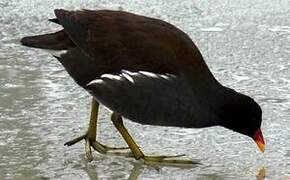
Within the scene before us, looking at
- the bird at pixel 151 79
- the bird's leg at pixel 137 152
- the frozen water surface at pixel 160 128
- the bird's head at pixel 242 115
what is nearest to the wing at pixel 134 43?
the bird at pixel 151 79

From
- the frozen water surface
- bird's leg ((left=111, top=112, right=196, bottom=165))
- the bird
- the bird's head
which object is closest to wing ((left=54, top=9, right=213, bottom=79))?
the bird

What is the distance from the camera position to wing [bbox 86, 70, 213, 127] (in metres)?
3.06

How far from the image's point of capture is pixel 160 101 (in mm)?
3064

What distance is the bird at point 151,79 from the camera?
3.07 metres

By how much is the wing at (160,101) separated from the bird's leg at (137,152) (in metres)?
0.18

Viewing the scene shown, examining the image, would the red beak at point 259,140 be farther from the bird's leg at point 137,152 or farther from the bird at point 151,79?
the bird's leg at point 137,152

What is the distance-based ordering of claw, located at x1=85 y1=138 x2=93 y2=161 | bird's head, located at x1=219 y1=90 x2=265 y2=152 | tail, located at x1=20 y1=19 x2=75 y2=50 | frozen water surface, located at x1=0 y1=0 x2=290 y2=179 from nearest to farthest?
bird's head, located at x1=219 y1=90 x2=265 y2=152, frozen water surface, located at x1=0 y1=0 x2=290 y2=179, claw, located at x1=85 y1=138 x2=93 y2=161, tail, located at x1=20 y1=19 x2=75 y2=50

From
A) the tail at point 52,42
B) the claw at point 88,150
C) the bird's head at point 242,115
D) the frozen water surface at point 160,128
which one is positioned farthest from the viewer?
the tail at point 52,42

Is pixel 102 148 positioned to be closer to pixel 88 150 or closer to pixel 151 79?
pixel 88 150

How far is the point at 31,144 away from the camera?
337 cm

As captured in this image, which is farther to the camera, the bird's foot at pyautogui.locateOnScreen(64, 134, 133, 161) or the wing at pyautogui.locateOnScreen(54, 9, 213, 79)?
the bird's foot at pyautogui.locateOnScreen(64, 134, 133, 161)

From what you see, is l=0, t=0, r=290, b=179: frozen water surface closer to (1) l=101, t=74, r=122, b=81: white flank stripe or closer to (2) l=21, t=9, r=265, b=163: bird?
(2) l=21, t=9, r=265, b=163: bird

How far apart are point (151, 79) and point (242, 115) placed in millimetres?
374

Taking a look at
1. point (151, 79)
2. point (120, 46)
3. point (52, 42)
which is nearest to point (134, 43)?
point (120, 46)
